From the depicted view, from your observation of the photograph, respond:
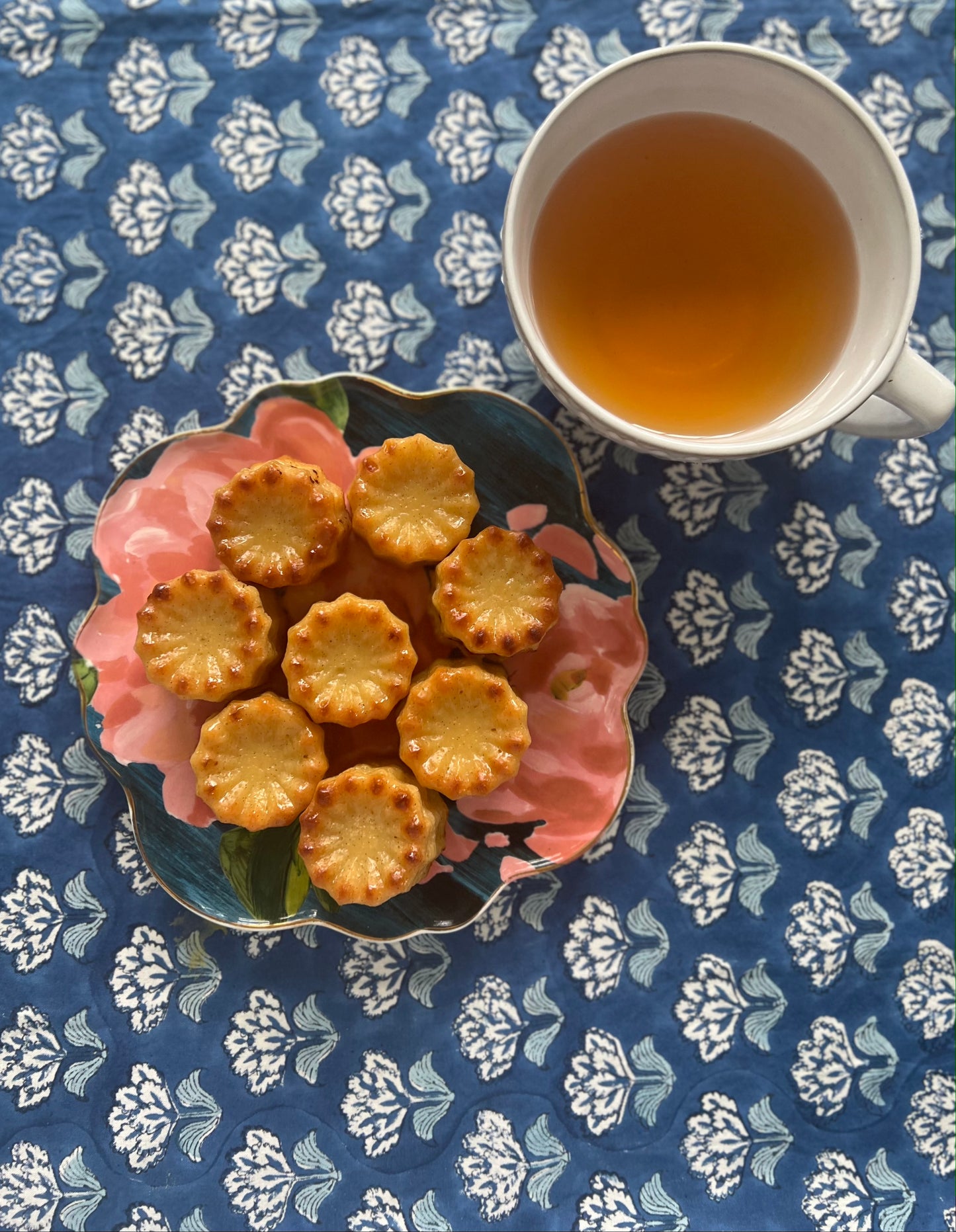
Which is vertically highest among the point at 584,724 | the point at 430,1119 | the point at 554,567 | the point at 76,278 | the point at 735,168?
the point at 735,168

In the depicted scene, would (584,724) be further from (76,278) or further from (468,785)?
(76,278)

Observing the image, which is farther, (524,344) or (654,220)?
(654,220)

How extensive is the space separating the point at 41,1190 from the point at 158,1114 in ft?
0.55

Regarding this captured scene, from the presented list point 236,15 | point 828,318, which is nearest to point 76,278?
point 236,15

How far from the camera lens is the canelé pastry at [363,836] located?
0.95m

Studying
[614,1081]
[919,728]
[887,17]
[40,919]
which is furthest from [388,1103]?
[887,17]

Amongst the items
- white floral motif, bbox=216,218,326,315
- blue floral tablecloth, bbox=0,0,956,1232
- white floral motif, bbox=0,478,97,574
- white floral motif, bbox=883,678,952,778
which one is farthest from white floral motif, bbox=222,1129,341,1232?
white floral motif, bbox=216,218,326,315

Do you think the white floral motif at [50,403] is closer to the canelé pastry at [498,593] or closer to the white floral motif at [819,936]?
the canelé pastry at [498,593]

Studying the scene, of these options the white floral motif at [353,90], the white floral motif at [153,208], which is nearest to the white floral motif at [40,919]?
the white floral motif at [153,208]

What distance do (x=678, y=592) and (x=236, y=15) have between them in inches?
36.5

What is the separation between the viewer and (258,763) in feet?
3.22

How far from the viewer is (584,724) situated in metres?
1.04

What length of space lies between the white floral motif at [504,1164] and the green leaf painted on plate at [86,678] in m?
0.69

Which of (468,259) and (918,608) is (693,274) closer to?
(468,259)
